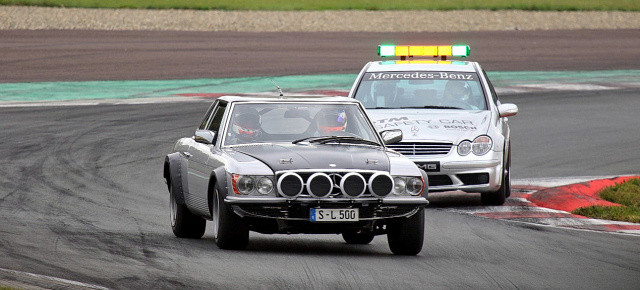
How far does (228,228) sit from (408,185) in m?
1.46

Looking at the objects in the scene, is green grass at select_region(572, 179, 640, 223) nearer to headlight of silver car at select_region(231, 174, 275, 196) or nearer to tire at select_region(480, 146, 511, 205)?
tire at select_region(480, 146, 511, 205)

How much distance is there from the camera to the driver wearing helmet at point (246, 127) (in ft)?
35.0

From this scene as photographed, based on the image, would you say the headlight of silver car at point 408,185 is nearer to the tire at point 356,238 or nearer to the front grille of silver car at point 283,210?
the front grille of silver car at point 283,210

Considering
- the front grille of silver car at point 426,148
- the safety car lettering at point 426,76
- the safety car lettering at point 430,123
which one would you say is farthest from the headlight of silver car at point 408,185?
the safety car lettering at point 426,76

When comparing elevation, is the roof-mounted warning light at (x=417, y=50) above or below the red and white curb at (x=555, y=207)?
above

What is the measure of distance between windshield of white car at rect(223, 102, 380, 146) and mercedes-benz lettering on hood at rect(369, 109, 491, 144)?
3.44 m

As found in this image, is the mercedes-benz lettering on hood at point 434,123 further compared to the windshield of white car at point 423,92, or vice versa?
the windshield of white car at point 423,92

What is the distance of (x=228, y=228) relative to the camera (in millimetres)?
9820

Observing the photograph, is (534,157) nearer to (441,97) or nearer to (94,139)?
(441,97)

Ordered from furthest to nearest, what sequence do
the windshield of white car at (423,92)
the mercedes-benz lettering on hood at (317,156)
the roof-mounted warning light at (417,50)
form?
the roof-mounted warning light at (417,50), the windshield of white car at (423,92), the mercedes-benz lettering on hood at (317,156)

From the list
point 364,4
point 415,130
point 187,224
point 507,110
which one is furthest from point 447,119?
point 364,4

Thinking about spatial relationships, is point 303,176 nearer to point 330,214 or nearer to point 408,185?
point 330,214

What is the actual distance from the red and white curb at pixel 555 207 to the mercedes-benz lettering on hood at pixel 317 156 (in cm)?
331

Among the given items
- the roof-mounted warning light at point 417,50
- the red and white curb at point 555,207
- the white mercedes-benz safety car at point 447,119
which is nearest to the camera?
the red and white curb at point 555,207
